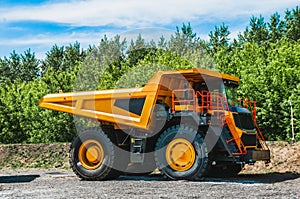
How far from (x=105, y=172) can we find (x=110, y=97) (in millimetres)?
2309

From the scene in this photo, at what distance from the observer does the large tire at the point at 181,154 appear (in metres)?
14.1

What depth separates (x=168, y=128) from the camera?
14742 millimetres

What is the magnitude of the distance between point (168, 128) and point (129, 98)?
1629mm

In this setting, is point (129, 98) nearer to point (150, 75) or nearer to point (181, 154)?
point (181, 154)

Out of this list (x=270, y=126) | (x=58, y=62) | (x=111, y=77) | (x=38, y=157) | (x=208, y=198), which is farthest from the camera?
(x=58, y=62)

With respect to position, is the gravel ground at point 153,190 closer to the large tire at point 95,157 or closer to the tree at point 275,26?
the large tire at point 95,157

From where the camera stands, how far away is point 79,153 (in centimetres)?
1567

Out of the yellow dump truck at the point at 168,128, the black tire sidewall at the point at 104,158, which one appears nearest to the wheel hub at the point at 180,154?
the yellow dump truck at the point at 168,128

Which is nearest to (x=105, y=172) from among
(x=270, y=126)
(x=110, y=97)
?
(x=110, y=97)

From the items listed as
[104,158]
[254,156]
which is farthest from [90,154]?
[254,156]

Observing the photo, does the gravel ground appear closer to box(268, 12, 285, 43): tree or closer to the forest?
the forest

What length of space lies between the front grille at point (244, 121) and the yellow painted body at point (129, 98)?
4.28 ft

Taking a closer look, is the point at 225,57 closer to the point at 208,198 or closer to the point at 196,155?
the point at 196,155

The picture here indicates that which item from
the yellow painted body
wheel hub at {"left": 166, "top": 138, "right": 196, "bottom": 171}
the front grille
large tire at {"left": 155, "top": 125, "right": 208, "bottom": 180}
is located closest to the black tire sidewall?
the yellow painted body
